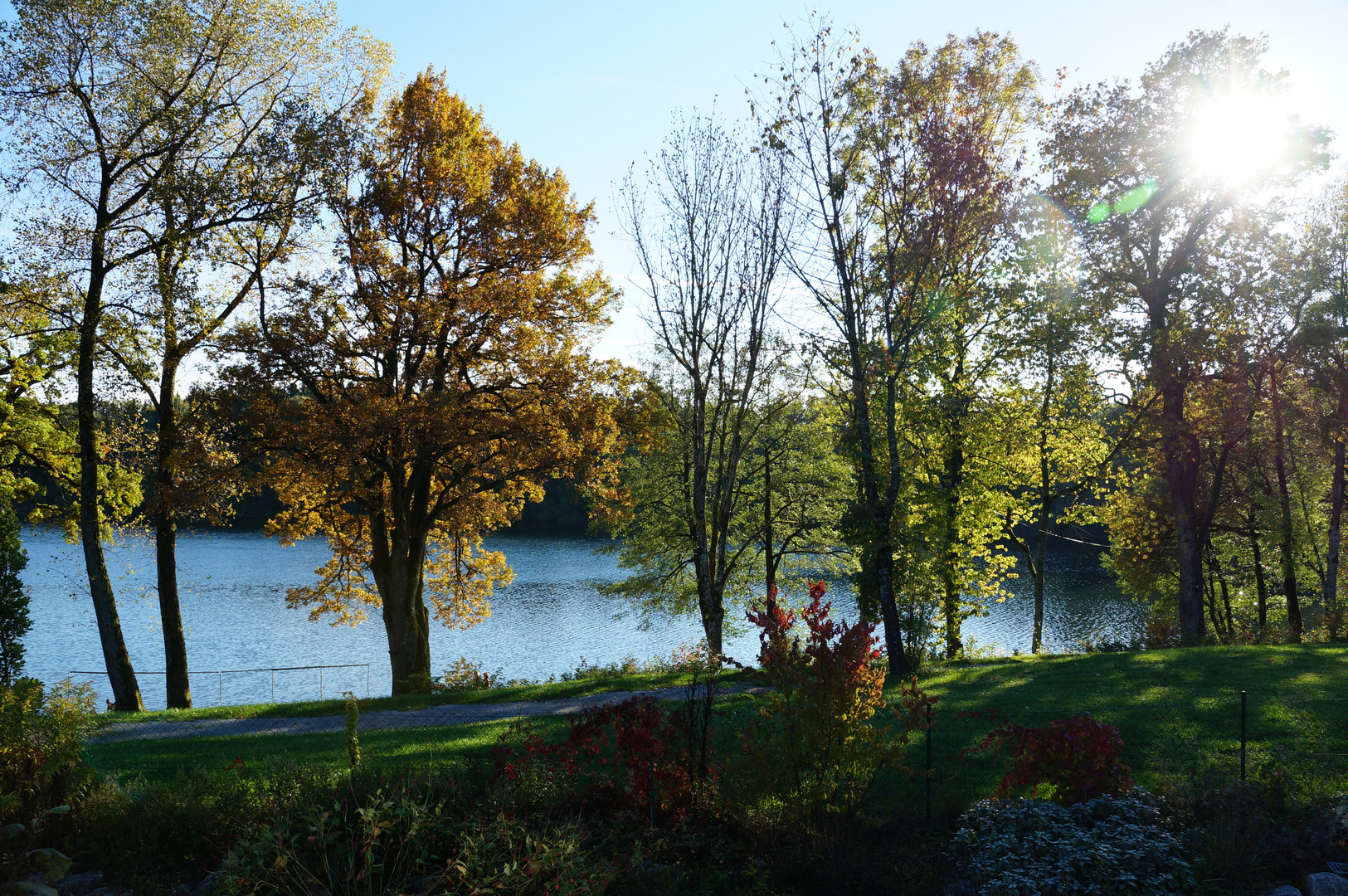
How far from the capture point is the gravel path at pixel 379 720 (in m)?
11.0

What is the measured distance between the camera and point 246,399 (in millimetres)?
14180

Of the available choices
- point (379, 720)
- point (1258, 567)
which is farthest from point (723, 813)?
point (1258, 567)

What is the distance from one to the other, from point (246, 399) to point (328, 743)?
7373mm

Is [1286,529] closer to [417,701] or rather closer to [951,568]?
[951,568]

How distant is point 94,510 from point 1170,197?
22.0 m

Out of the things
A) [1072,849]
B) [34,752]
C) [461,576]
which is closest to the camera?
[1072,849]

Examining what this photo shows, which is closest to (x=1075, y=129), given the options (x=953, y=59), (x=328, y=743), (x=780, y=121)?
(x=953, y=59)

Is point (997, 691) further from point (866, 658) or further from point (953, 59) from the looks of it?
point (953, 59)

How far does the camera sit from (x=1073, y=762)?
18.9 ft

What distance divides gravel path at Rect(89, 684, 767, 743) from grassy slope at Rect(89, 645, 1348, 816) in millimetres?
540

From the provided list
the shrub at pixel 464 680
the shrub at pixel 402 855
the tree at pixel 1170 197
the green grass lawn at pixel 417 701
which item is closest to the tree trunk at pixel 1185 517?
the tree at pixel 1170 197

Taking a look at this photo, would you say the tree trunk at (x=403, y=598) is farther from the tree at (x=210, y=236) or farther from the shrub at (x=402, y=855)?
the shrub at (x=402, y=855)

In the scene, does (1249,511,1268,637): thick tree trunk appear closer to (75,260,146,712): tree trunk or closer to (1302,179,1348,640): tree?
(1302,179,1348,640): tree

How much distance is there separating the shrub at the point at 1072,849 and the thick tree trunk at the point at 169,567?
1457 centimetres
